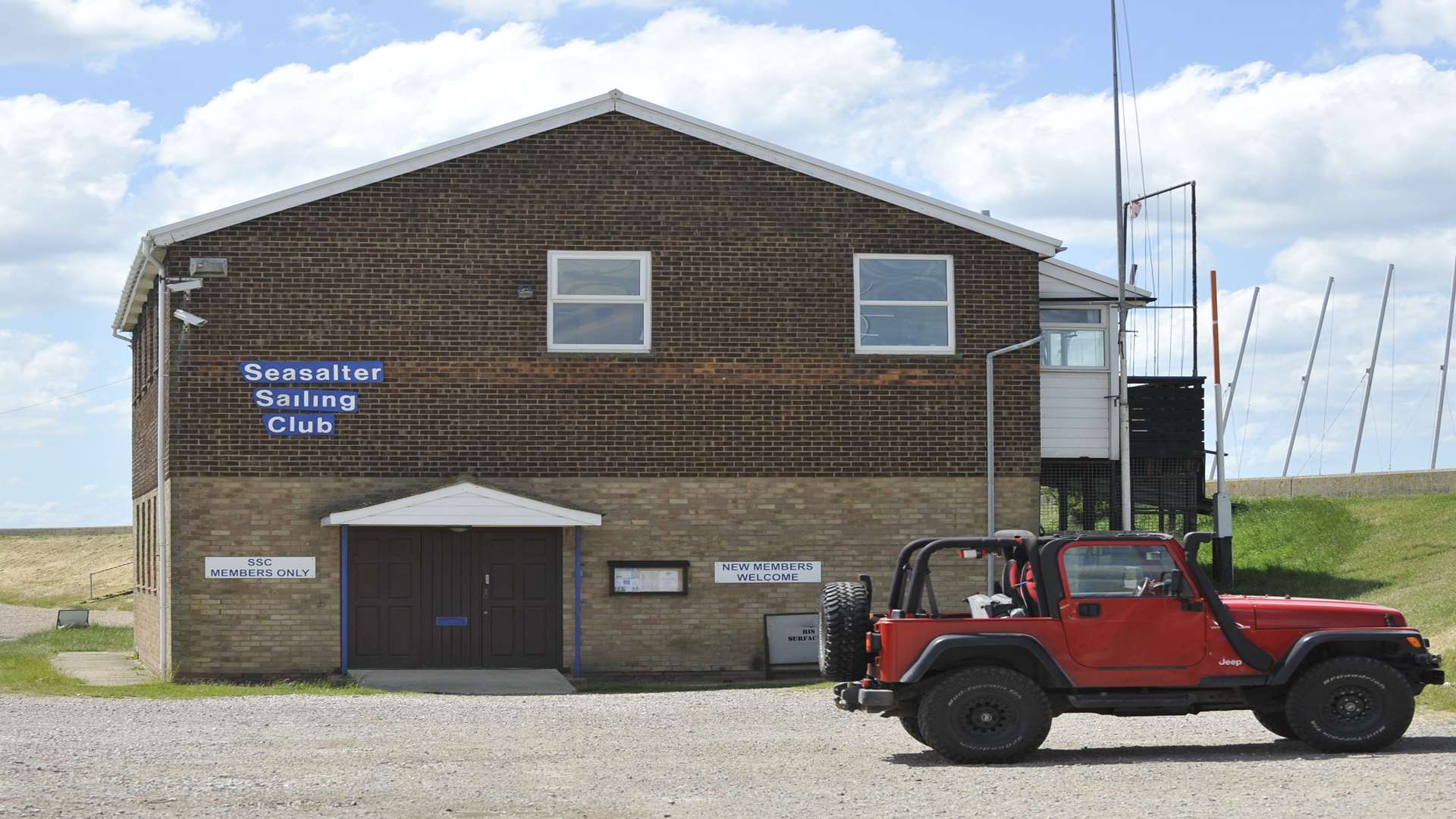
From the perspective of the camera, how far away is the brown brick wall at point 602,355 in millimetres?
22344

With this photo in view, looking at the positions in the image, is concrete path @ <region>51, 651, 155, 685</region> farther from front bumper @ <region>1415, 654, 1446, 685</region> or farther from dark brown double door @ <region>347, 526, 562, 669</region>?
front bumper @ <region>1415, 654, 1446, 685</region>

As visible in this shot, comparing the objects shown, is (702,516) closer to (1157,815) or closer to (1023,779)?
(1023,779)

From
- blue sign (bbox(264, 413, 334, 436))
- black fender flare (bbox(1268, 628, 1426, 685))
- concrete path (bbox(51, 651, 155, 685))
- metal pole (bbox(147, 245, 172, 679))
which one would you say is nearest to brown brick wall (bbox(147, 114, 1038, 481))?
blue sign (bbox(264, 413, 334, 436))

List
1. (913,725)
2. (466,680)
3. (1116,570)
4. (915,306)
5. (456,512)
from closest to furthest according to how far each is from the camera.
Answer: (1116,570) < (913,725) < (466,680) < (456,512) < (915,306)

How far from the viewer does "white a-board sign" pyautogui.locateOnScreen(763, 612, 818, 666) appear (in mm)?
22625

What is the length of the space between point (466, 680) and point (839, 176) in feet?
27.2

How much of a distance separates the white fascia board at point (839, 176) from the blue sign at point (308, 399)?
526 centimetres

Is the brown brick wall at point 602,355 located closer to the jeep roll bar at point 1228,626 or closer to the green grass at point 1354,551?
the green grass at point 1354,551

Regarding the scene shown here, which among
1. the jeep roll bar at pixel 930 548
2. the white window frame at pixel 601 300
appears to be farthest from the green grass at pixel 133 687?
the jeep roll bar at pixel 930 548

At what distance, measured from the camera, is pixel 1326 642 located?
12930 mm

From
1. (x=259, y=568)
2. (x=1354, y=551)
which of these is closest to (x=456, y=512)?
(x=259, y=568)

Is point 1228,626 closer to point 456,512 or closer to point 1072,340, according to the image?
point 456,512

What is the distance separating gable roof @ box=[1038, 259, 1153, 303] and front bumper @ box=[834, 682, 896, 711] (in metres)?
12.5

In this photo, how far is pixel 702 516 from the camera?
22.9 meters
